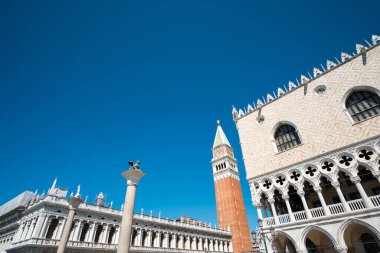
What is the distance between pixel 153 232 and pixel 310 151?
87.1ft

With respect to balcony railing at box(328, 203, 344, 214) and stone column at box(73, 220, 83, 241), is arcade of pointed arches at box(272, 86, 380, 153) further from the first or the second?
stone column at box(73, 220, 83, 241)

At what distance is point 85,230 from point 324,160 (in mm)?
26916

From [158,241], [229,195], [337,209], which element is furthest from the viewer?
[229,195]

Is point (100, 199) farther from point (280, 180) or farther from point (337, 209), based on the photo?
point (337, 209)

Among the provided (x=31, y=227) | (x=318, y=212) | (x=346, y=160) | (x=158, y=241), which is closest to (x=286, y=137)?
(x=346, y=160)

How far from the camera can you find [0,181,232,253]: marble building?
901 inches

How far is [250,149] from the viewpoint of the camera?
741 inches

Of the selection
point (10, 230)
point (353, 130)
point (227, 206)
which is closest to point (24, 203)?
point (10, 230)

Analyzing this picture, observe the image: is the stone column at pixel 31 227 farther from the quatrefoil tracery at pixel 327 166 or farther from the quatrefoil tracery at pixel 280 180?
the quatrefoil tracery at pixel 327 166

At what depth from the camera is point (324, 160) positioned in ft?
46.6

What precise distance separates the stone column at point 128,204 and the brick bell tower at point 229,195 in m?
43.1

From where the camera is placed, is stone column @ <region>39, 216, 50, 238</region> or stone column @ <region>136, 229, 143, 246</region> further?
stone column @ <region>136, 229, 143, 246</region>

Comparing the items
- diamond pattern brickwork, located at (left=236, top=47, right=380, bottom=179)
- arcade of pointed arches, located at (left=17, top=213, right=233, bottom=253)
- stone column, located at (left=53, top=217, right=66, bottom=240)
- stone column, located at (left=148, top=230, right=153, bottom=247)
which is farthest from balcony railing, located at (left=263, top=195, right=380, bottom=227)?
stone column, located at (left=53, top=217, right=66, bottom=240)

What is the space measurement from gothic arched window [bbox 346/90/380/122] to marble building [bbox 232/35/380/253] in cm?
5
